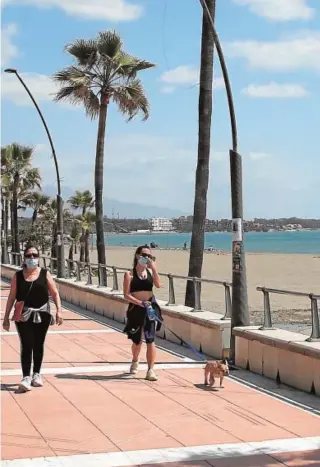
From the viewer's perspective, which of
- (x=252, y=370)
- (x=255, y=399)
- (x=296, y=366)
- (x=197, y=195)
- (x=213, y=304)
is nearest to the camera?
(x=255, y=399)

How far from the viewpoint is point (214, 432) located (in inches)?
250

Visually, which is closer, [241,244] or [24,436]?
[24,436]

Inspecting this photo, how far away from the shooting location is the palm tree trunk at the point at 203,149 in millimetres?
14586

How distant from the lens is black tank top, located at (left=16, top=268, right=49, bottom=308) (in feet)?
25.8

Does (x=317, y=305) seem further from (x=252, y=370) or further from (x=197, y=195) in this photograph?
(x=197, y=195)

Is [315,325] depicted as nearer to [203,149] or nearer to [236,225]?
[236,225]

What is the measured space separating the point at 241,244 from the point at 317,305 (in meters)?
2.13

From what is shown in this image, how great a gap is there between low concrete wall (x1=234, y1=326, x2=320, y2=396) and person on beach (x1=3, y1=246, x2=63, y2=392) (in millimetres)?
2696

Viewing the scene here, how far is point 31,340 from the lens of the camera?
7.97 metres

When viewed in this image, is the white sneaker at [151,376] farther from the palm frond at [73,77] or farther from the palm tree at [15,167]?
the palm tree at [15,167]

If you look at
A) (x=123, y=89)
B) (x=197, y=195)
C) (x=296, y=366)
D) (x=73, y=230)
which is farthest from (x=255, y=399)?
(x=73, y=230)

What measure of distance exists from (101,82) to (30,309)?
53.0 ft

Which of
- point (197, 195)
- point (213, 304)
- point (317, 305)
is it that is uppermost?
point (197, 195)

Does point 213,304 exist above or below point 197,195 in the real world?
below
